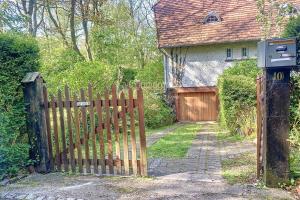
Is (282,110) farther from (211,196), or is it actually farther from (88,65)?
(88,65)

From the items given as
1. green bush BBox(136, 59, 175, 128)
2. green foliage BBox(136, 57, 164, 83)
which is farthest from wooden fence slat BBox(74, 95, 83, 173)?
green foliage BBox(136, 57, 164, 83)

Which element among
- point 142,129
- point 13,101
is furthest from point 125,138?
point 13,101

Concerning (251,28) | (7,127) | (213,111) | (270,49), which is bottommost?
(213,111)

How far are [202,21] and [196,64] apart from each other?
2.57 meters

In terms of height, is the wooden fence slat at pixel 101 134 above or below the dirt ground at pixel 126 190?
above

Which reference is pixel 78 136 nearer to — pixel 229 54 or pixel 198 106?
pixel 198 106

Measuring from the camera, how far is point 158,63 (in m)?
20.6

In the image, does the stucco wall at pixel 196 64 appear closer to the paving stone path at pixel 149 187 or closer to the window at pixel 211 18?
the window at pixel 211 18

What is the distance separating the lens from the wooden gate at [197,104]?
16.2 metres

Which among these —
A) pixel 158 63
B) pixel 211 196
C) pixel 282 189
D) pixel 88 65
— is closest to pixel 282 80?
pixel 282 189

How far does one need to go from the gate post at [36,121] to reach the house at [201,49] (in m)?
11.7

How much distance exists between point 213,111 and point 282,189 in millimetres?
12397

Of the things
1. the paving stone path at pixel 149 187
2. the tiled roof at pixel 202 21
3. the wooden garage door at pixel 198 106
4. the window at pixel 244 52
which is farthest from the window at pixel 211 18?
the paving stone path at pixel 149 187

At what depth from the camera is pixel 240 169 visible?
195 inches
